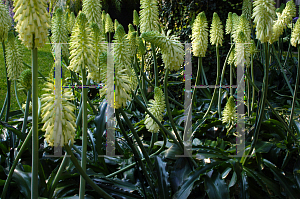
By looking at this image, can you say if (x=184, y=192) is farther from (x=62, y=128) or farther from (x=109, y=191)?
(x=62, y=128)

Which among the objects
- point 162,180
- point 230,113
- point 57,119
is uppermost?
point 57,119

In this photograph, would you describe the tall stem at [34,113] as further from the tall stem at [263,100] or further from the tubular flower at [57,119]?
the tall stem at [263,100]

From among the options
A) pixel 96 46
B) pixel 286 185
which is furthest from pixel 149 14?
pixel 286 185

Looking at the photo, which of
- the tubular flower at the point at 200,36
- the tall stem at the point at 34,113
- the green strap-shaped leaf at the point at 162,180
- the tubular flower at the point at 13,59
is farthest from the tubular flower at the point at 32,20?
the tubular flower at the point at 200,36

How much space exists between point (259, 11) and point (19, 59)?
5.78ft

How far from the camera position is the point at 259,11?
1651 millimetres

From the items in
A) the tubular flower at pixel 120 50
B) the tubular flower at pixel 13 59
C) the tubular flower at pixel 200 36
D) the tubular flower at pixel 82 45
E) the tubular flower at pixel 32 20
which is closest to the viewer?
the tubular flower at pixel 32 20

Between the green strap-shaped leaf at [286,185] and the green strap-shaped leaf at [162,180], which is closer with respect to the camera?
the green strap-shaped leaf at [162,180]

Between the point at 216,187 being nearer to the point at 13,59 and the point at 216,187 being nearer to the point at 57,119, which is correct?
the point at 57,119

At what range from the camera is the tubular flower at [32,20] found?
3.24 feet

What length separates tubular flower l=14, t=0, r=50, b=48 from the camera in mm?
987

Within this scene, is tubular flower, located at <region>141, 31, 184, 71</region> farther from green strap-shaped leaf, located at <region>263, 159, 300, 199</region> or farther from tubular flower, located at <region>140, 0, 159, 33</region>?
green strap-shaped leaf, located at <region>263, 159, 300, 199</region>

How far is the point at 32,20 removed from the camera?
987mm

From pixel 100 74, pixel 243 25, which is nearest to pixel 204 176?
pixel 100 74
